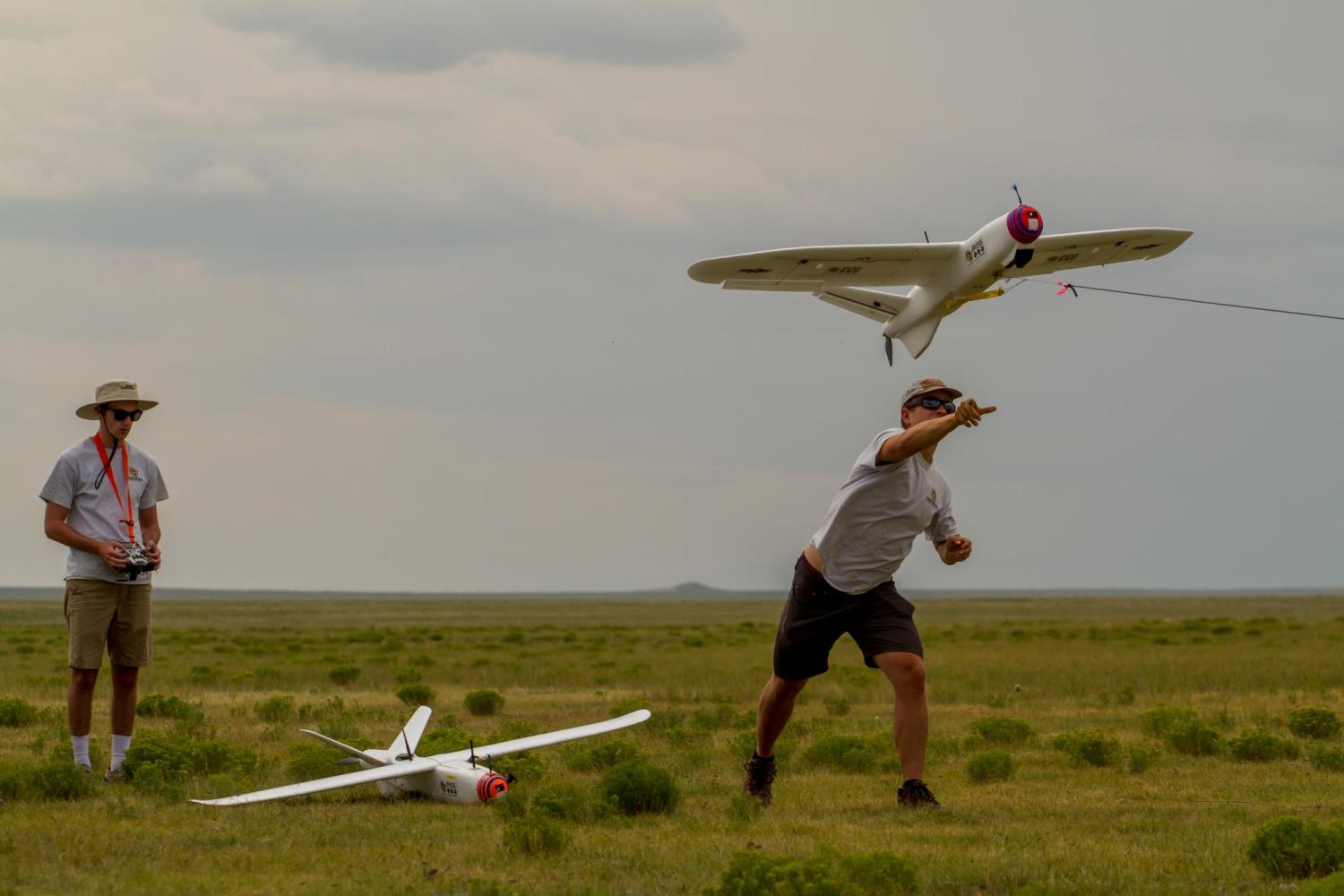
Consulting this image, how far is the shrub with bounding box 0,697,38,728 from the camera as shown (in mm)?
13391

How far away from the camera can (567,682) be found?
74.1ft

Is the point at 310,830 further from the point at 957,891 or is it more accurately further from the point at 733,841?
the point at 957,891

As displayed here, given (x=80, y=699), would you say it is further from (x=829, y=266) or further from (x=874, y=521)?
(x=829, y=266)

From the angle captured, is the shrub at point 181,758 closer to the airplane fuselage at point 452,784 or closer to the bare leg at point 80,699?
the bare leg at point 80,699

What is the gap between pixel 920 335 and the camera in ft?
45.2

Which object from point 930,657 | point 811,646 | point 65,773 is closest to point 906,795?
point 811,646

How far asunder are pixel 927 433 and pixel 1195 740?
5.23 meters

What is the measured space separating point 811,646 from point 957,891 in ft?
8.91

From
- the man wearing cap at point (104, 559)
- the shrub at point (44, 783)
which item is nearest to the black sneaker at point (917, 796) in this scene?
the shrub at point (44, 783)

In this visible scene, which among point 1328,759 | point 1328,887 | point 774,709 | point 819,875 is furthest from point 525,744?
point 1328,887

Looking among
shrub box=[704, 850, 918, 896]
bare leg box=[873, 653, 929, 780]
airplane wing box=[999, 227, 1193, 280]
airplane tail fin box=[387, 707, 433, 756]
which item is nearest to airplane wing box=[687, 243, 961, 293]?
airplane wing box=[999, 227, 1193, 280]

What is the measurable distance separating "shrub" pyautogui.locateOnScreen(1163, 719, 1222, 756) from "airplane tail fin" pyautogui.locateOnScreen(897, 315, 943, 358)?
394cm

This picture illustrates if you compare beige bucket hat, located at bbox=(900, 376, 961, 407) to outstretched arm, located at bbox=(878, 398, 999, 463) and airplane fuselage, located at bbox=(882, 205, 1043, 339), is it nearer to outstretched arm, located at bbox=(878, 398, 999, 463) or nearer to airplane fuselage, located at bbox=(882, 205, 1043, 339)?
outstretched arm, located at bbox=(878, 398, 999, 463)

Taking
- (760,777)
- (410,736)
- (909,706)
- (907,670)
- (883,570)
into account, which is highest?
(883,570)
